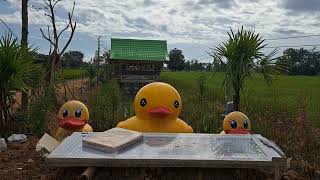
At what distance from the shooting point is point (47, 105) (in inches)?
300

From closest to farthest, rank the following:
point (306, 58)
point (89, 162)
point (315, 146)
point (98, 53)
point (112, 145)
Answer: point (89, 162)
point (112, 145)
point (315, 146)
point (98, 53)
point (306, 58)

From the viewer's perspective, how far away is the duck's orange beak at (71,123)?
5.94 meters

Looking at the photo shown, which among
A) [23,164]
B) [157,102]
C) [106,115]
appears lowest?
[23,164]

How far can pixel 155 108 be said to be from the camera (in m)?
5.70

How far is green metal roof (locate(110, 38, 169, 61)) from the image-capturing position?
2053cm

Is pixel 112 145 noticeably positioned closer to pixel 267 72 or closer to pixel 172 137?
pixel 172 137

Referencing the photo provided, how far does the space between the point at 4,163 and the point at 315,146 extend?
4.25 m

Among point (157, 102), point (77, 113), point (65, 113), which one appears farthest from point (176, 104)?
point (65, 113)

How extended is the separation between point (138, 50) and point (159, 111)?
1560cm

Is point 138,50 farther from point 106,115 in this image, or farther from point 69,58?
point 106,115

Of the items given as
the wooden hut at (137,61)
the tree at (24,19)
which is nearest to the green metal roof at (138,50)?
the wooden hut at (137,61)

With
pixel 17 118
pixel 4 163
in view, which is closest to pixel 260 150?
pixel 4 163

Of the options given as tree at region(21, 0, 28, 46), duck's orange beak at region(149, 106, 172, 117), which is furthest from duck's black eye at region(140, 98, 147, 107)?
tree at region(21, 0, 28, 46)

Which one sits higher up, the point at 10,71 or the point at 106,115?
the point at 10,71
